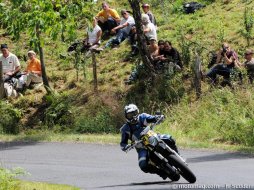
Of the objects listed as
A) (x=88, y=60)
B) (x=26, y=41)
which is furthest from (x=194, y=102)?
(x=26, y=41)

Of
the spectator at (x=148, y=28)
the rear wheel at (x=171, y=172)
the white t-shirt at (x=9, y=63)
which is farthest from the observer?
the white t-shirt at (x=9, y=63)

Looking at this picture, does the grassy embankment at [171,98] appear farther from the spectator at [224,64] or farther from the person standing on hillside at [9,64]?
the person standing on hillside at [9,64]

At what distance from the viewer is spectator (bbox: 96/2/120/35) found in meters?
28.9

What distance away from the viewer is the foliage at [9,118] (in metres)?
25.4

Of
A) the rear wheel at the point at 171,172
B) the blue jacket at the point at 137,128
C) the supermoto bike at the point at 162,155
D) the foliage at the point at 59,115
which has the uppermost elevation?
the blue jacket at the point at 137,128

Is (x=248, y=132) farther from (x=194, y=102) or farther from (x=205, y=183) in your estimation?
(x=205, y=183)

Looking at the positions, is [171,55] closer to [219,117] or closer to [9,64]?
[219,117]

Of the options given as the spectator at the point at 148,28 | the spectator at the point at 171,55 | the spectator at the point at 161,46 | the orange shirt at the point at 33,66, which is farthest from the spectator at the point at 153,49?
the orange shirt at the point at 33,66

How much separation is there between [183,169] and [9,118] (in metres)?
11.9

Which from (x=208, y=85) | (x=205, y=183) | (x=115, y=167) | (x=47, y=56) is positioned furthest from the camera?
(x=47, y=56)

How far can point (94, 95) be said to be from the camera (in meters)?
26.3

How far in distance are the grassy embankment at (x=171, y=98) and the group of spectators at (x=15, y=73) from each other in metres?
0.39

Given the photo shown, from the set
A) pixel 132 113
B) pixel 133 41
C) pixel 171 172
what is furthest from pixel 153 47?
pixel 171 172

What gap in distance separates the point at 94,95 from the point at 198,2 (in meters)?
7.61
